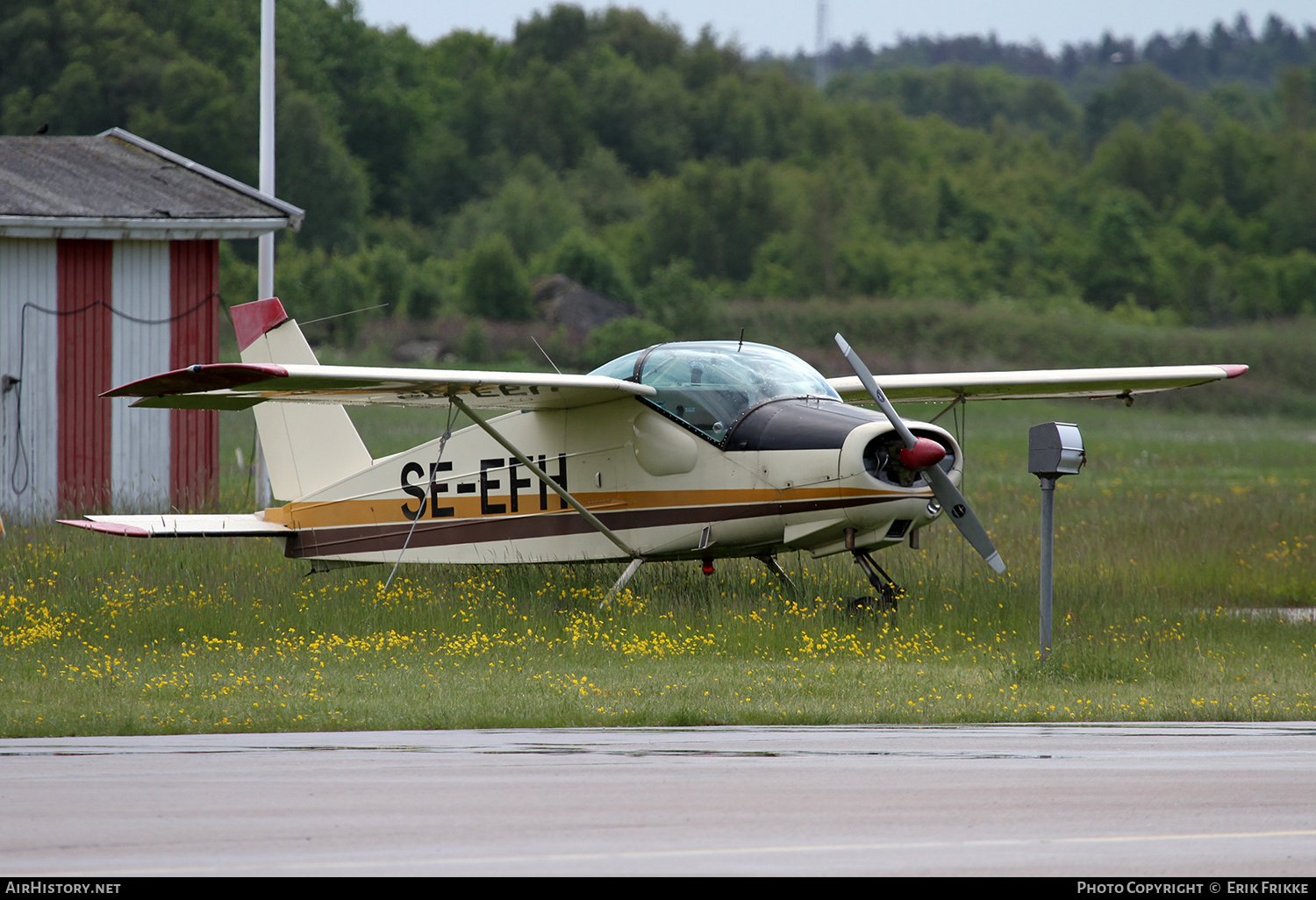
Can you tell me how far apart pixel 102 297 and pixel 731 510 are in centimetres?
963

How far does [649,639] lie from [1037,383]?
5.15 m

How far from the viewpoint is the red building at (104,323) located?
17.2 m

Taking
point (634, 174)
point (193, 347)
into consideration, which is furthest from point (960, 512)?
point (634, 174)

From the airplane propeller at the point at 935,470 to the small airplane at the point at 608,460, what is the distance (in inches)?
0.8

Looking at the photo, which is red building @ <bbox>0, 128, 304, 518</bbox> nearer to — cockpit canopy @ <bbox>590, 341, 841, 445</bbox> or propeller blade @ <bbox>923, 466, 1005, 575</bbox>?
cockpit canopy @ <bbox>590, 341, 841, 445</bbox>

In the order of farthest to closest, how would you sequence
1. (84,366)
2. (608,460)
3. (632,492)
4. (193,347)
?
(193,347) → (84,366) → (608,460) → (632,492)

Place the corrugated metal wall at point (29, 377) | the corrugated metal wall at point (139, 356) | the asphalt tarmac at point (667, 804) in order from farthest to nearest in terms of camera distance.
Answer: the corrugated metal wall at point (139, 356) < the corrugated metal wall at point (29, 377) < the asphalt tarmac at point (667, 804)

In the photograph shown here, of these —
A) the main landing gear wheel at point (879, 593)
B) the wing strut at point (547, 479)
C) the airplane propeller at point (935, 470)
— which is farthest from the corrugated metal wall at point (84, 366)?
the airplane propeller at point (935, 470)

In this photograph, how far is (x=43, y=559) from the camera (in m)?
13.8

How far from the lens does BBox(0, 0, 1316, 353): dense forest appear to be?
65562 mm

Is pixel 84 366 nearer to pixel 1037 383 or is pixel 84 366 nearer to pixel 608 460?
pixel 608 460

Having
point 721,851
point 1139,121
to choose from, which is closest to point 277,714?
point 721,851

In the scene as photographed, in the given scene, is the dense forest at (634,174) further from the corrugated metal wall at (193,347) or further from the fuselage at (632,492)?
the fuselage at (632,492)

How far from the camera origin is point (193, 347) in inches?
719
